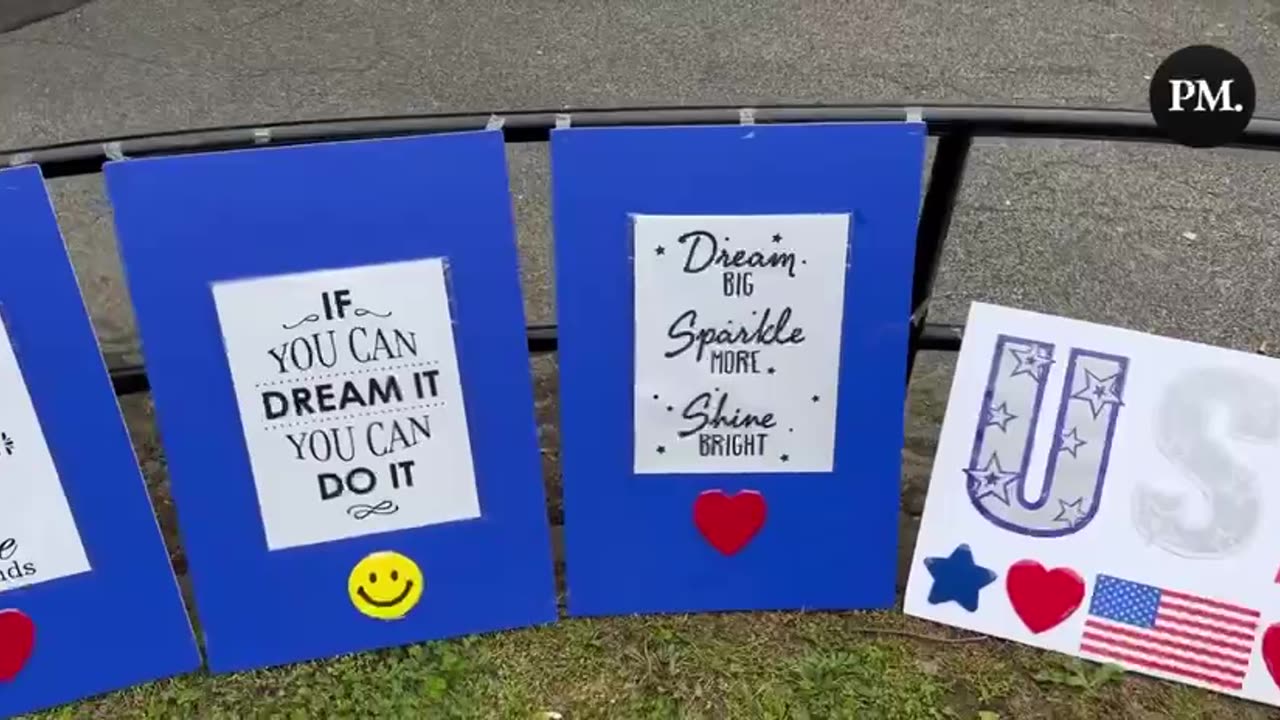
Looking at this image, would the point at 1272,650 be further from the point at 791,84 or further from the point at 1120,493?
the point at 791,84

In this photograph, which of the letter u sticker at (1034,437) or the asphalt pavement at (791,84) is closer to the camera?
the letter u sticker at (1034,437)

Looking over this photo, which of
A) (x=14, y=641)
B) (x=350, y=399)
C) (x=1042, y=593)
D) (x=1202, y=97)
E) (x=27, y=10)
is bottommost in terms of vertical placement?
(x=1042, y=593)

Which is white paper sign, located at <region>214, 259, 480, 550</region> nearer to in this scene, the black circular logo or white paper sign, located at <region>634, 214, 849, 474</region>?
white paper sign, located at <region>634, 214, 849, 474</region>

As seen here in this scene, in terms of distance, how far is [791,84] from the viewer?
14.3 ft

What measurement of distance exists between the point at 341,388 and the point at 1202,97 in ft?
4.91

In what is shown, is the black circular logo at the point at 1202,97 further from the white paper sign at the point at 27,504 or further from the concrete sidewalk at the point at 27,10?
the concrete sidewalk at the point at 27,10

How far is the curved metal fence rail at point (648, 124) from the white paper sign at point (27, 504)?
0.34 m

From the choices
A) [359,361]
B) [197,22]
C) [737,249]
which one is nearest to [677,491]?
[737,249]

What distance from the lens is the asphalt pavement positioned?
3385 mm

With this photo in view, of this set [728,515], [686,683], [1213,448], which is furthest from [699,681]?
[1213,448]

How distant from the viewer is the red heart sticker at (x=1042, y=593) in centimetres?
224

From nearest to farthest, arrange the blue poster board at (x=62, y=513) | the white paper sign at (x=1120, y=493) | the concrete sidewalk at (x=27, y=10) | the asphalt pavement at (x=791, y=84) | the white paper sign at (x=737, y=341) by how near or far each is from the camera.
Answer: the blue poster board at (x=62, y=513)
the white paper sign at (x=737, y=341)
the white paper sign at (x=1120, y=493)
the asphalt pavement at (x=791, y=84)
the concrete sidewalk at (x=27, y=10)

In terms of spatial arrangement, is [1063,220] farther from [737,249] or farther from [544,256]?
[737,249]

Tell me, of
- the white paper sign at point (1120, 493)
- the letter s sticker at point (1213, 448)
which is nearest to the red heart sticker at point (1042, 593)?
the white paper sign at point (1120, 493)
